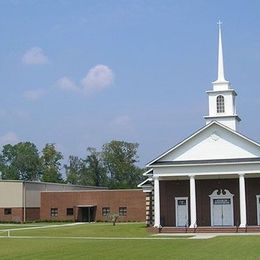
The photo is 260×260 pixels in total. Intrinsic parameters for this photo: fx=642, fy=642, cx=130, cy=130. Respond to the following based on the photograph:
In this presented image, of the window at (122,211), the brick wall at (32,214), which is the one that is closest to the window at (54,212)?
the brick wall at (32,214)

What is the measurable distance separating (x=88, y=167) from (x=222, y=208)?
9143 cm

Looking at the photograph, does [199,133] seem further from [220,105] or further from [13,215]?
[13,215]

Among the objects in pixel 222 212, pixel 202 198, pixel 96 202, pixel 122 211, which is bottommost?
pixel 222 212

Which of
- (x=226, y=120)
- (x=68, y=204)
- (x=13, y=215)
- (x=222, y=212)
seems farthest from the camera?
(x=68, y=204)

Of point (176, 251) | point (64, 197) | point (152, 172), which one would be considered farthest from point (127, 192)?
point (176, 251)

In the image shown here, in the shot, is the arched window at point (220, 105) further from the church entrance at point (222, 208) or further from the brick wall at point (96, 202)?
the brick wall at point (96, 202)

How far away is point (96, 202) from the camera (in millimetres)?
83812

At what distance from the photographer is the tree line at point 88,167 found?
137500 millimetres

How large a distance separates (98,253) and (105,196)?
2230 inches

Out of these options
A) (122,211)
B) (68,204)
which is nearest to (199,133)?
(122,211)

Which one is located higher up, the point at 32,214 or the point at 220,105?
the point at 220,105

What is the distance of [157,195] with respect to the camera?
52.8m

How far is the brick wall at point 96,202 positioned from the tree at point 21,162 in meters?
62.0

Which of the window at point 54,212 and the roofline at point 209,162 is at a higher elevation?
the roofline at point 209,162
